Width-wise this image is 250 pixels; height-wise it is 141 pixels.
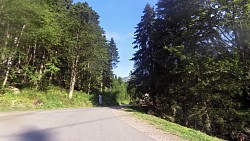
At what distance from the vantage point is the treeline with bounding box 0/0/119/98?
22.2m

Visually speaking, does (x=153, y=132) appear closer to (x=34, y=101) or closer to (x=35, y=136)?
(x=35, y=136)

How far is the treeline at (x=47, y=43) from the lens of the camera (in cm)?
2220

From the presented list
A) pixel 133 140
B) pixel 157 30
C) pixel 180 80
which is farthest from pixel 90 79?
pixel 133 140

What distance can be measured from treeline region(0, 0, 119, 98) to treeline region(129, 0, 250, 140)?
1072 centimetres

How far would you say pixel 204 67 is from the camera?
17.5 meters

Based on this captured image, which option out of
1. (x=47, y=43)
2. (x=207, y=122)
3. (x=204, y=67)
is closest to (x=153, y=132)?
(x=204, y=67)

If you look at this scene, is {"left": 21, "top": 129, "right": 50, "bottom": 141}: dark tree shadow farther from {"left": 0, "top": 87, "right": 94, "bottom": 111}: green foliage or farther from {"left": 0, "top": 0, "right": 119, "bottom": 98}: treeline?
{"left": 0, "top": 0, "right": 119, "bottom": 98}: treeline

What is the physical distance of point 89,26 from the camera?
33719 millimetres

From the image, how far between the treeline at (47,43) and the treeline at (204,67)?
35.2 feet

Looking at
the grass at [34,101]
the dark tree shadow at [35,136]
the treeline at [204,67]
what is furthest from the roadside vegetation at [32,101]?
the dark tree shadow at [35,136]

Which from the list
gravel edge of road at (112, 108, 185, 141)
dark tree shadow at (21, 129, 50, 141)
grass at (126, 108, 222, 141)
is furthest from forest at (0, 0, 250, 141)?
dark tree shadow at (21, 129, 50, 141)

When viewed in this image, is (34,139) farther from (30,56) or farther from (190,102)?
(30,56)

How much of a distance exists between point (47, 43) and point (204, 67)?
18.3 metres

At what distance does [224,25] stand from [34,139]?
1451 cm
